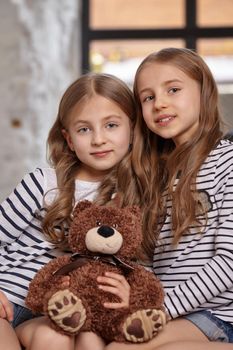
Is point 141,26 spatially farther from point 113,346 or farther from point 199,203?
point 113,346

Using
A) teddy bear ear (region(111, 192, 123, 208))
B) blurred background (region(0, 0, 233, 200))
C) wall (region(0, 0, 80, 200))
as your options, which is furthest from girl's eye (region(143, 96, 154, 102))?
wall (region(0, 0, 80, 200))

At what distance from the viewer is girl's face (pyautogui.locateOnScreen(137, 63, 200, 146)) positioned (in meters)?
1.39

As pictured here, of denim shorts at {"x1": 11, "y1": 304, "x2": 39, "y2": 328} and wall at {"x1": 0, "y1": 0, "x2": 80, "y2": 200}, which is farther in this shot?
wall at {"x1": 0, "y1": 0, "x2": 80, "y2": 200}

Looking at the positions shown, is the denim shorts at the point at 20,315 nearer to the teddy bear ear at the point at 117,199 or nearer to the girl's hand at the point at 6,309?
the girl's hand at the point at 6,309

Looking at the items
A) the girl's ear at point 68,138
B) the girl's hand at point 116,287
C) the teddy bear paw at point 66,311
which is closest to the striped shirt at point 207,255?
the girl's hand at point 116,287

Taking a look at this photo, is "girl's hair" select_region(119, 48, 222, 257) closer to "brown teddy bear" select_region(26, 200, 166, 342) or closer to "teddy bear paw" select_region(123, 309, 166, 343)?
"brown teddy bear" select_region(26, 200, 166, 342)

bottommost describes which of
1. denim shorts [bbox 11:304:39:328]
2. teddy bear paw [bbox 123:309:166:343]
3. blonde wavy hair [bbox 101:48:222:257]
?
denim shorts [bbox 11:304:39:328]

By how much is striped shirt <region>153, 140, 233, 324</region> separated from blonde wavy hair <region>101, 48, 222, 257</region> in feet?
0.08

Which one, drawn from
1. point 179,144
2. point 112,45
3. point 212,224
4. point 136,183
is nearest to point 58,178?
point 136,183

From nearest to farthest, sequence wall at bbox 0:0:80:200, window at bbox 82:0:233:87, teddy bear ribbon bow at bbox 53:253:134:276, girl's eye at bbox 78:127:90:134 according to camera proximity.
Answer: teddy bear ribbon bow at bbox 53:253:134:276, girl's eye at bbox 78:127:90:134, wall at bbox 0:0:80:200, window at bbox 82:0:233:87

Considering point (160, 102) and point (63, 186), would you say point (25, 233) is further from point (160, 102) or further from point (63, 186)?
point (160, 102)

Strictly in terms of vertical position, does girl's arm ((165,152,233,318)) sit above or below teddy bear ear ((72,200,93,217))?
below

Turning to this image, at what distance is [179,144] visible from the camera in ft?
4.76

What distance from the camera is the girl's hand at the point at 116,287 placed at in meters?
1.15
